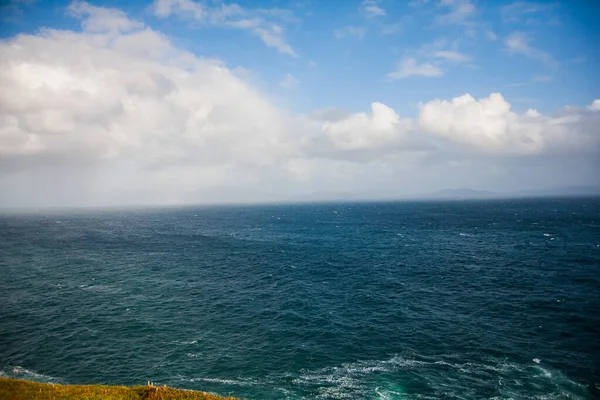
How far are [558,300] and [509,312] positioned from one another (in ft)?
47.6

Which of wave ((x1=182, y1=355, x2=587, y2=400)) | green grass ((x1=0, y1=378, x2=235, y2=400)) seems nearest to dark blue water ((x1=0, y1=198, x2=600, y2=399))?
wave ((x1=182, y1=355, x2=587, y2=400))

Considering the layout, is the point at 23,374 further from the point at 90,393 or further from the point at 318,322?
the point at 318,322

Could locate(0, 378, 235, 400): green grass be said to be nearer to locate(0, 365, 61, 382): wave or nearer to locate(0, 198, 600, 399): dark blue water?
locate(0, 198, 600, 399): dark blue water

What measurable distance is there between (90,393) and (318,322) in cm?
3672

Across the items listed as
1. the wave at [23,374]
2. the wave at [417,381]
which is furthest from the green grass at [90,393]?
the wave at [23,374]

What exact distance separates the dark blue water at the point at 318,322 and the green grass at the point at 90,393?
943 cm

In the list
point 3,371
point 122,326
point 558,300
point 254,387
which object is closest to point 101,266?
point 122,326

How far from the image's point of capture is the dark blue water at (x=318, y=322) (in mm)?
38781

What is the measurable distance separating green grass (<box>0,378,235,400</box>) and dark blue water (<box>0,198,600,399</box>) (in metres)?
9.43

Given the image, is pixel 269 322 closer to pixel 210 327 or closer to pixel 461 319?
pixel 210 327

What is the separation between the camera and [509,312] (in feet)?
Result: 188

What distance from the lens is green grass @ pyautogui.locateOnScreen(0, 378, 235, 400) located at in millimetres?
28672

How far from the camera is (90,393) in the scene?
29500 mm

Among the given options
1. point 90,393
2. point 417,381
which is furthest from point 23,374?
point 417,381
